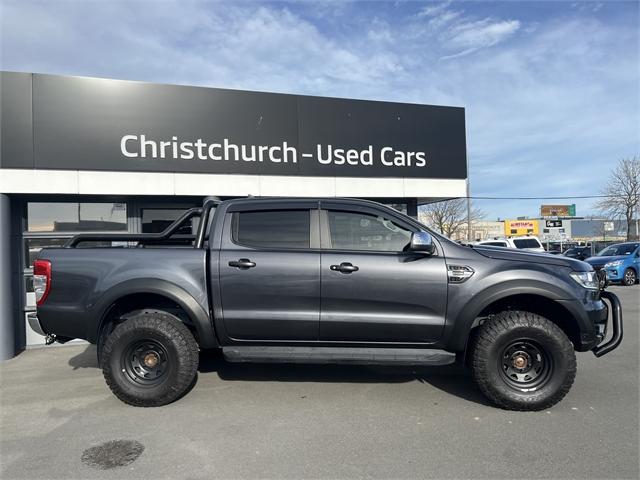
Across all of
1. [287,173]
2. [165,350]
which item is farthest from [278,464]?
[287,173]

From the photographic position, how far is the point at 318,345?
4.23m

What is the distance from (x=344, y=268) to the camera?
4.11m

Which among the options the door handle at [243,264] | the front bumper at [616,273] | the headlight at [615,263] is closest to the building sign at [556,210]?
the headlight at [615,263]

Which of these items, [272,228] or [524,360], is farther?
[272,228]

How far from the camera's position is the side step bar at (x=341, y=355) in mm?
4059

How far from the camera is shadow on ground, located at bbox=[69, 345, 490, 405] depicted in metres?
4.87

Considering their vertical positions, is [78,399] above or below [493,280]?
below

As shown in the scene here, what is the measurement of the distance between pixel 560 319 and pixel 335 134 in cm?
496

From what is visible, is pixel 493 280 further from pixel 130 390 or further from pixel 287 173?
pixel 287 173

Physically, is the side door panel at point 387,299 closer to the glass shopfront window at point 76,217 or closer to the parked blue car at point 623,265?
the glass shopfront window at point 76,217

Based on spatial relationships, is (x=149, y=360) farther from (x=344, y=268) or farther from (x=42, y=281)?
(x=344, y=268)

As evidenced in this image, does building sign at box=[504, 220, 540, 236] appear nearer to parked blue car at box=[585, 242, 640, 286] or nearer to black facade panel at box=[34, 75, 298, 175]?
parked blue car at box=[585, 242, 640, 286]

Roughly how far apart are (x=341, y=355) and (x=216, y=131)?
4.76m

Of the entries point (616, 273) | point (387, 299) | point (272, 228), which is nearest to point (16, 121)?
point (272, 228)
